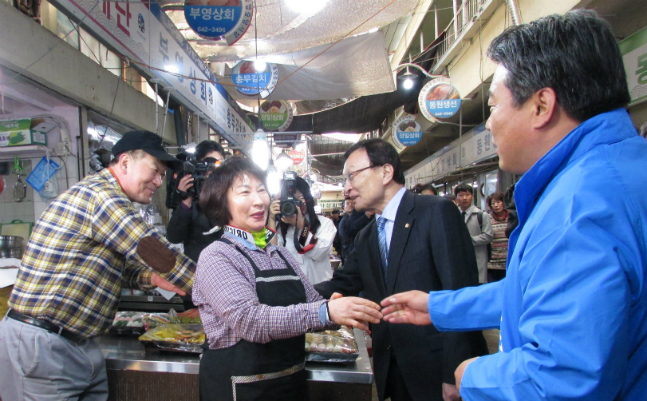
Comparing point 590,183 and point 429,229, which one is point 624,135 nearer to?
point 590,183

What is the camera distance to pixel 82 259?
1748 millimetres

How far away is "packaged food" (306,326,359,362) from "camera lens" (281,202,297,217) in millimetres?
1737

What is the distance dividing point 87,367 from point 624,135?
90.4 inches

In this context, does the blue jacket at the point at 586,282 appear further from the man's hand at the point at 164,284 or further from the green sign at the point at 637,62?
the green sign at the point at 637,62

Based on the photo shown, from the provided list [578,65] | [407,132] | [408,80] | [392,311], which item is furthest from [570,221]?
[408,80]

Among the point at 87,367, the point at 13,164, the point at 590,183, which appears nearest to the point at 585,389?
the point at 590,183

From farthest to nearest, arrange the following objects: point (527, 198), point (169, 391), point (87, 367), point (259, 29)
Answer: point (259, 29) < point (169, 391) < point (87, 367) < point (527, 198)

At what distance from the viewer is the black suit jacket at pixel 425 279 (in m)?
1.71

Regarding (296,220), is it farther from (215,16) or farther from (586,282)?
(586,282)

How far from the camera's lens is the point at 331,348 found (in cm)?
202

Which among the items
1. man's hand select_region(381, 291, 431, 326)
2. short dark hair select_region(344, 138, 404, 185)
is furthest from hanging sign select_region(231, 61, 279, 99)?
man's hand select_region(381, 291, 431, 326)

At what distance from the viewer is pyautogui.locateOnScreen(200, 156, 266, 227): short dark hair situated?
1.72 meters

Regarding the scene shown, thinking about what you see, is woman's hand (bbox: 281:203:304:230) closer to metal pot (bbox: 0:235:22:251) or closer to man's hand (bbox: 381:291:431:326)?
man's hand (bbox: 381:291:431:326)

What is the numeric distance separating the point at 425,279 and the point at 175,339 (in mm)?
1451
